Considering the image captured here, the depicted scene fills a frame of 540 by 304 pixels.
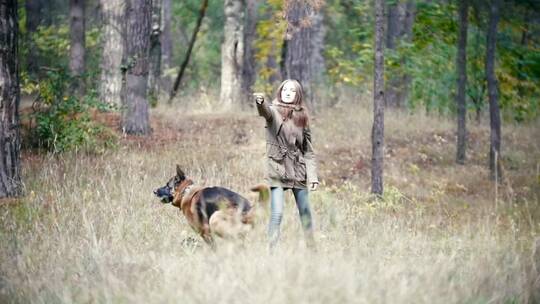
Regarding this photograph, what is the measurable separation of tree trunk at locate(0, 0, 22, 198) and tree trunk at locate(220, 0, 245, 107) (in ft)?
32.7

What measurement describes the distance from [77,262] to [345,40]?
28.4m

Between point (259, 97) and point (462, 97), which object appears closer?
point (259, 97)

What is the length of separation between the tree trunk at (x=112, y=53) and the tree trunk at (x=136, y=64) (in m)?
2.45

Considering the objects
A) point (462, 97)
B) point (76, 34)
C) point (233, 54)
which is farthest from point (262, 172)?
point (76, 34)

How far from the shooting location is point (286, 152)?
6871 millimetres

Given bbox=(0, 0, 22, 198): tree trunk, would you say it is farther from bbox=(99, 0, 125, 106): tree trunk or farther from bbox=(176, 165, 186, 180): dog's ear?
bbox=(99, 0, 125, 106): tree trunk

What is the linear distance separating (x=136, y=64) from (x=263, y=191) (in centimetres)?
711

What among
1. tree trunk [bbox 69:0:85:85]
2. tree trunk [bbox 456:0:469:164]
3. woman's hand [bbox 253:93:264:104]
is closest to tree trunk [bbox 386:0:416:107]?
tree trunk [bbox 456:0:469:164]

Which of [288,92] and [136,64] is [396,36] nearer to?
[136,64]

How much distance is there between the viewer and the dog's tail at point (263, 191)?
21.6 ft

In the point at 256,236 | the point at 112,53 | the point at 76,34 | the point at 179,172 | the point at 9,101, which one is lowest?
the point at 256,236

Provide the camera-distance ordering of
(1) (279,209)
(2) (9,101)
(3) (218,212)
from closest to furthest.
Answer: (3) (218,212) < (1) (279,209) < (2) (9,101)

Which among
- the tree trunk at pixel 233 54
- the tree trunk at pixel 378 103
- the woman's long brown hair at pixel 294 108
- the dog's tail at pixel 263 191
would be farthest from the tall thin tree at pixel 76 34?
the dog's tail at pixel 263 191

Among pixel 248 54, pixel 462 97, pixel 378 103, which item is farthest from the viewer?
pixel 248 54
